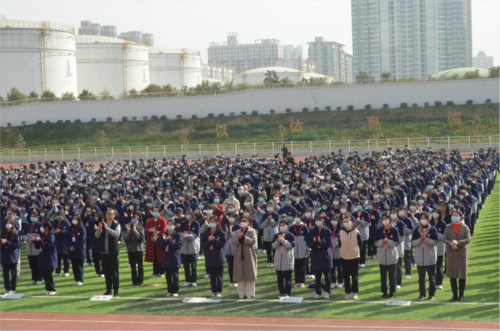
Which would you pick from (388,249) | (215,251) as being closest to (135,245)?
(215,251)

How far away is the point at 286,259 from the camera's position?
473 inches

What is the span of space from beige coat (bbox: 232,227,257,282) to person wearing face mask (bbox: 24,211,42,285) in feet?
13.3

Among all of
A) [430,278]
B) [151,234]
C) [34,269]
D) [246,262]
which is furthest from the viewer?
[34,269]

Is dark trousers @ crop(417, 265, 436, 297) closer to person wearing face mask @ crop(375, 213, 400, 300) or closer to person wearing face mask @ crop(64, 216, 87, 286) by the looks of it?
person wearing face mask @ crop(375, 213, 400, 300)

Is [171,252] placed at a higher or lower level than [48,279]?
higher

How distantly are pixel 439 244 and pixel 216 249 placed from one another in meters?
Result: 4.28

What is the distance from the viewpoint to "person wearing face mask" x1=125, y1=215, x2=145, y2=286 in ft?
43.3

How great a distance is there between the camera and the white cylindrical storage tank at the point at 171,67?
3408 inches

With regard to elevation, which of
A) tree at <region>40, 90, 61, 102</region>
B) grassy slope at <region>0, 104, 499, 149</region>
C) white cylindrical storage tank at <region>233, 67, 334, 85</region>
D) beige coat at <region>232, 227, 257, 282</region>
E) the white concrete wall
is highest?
white cylindrical storage tank at <region>233, 67, 334, 85</region>

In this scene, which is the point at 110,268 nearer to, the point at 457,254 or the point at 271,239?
the point at 271,239

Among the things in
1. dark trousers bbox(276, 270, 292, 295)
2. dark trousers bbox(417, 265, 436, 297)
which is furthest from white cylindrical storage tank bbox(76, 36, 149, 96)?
dark trousers bbox(417, 265, 436, 297)

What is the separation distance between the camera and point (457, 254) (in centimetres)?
1149

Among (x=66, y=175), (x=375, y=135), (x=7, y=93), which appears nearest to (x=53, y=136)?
(x=7, y=93)

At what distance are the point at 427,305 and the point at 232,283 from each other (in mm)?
3991
